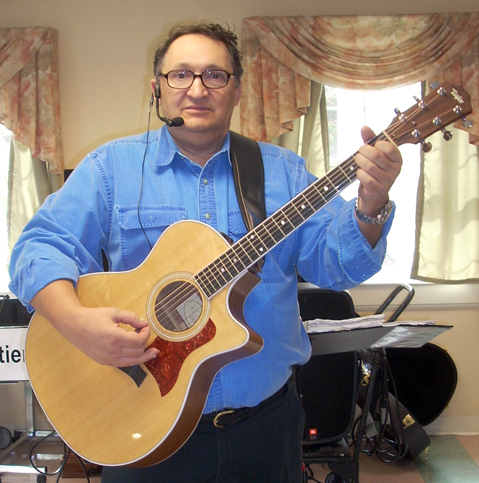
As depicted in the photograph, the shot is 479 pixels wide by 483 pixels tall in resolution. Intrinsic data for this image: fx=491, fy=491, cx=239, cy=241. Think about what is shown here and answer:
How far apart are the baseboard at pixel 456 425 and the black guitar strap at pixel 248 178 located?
8.49 feet

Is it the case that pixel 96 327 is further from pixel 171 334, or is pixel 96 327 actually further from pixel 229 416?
pixel 229 416

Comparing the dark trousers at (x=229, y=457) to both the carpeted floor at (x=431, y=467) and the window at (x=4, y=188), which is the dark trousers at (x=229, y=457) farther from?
the window at (x=4, y=188)

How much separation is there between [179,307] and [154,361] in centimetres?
12

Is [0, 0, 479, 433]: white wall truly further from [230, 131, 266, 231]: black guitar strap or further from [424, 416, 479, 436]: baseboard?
[230, 131, 266, 231]: black guitar strap

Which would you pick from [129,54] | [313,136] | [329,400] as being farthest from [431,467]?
[129,54]

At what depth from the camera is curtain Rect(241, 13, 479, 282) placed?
2865 millimetres

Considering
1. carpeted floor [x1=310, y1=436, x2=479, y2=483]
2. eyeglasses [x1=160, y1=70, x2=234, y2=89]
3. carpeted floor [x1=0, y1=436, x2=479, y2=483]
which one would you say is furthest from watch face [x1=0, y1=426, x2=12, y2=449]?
eyeglasses [x1=160, y1=70, x2=234, y2=89]

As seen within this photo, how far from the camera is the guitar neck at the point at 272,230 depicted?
3.34 ft

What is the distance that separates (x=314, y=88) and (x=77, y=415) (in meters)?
2.54

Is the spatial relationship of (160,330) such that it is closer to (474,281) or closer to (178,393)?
(178,393)

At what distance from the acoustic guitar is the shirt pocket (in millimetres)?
61

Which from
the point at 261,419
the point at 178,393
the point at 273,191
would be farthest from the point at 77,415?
the point at 273,191

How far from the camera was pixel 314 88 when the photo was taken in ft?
9.98

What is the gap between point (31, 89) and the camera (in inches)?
118
